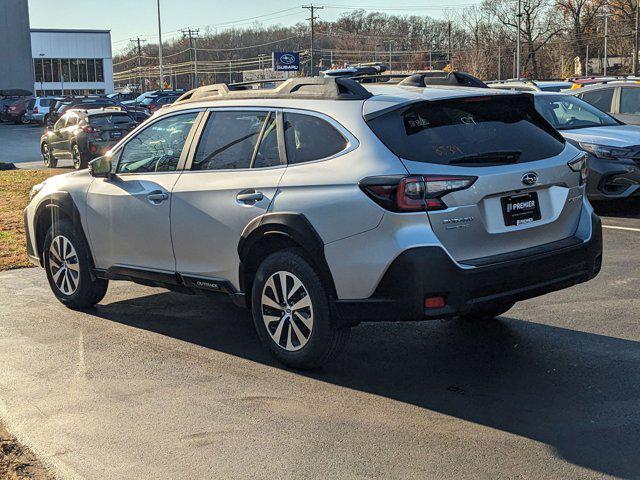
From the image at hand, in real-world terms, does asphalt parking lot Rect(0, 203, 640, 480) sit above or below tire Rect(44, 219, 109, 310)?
below

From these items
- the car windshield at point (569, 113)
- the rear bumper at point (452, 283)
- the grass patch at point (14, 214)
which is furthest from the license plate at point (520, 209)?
the car windshield at point (569, 113)

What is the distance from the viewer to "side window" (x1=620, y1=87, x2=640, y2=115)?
1416cm

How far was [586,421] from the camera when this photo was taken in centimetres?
440

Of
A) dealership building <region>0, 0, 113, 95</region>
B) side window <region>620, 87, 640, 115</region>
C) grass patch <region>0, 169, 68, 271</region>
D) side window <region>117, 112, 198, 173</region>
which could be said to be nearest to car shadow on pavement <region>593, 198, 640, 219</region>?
side window <region>620, 87, 640, 115</region>

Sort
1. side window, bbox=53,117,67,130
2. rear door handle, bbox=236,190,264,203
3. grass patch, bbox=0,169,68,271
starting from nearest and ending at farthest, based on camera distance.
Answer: rear door handle, bbox=236,190,264,203, grass patch, bbox=0,169,68,271, side window, bbox=53,117,67,130

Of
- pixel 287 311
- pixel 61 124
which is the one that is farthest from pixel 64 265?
pixel 61 124

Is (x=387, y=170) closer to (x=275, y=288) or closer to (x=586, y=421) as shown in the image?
(x=275, y=288)

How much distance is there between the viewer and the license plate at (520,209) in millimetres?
4961

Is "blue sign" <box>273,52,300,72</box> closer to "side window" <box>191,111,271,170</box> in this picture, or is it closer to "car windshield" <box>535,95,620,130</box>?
"car windshield" <box>535,95,620,130</box>

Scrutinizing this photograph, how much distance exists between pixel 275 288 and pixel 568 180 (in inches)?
76.3

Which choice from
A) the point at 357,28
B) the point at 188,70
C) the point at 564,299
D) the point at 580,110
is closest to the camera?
the point at 564,299

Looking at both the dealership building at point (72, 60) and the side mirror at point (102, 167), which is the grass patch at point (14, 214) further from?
the dealership building at point (72, 60)

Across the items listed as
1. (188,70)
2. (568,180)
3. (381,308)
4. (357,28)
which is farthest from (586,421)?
(357,28)

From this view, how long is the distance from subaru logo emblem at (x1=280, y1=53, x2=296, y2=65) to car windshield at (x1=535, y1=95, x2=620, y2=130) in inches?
2742
